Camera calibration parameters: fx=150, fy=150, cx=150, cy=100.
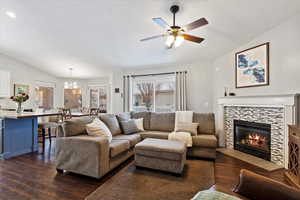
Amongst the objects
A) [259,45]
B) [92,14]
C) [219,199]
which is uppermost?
[92,14]

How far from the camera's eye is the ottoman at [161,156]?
2387 millimetres

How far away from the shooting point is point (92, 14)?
9.71ft

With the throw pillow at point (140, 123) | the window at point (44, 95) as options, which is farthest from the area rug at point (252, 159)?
the window at point (44, 95)

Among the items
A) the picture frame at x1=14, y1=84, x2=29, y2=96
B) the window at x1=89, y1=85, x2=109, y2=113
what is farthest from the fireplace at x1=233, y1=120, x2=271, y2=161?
the picture frame at x1=14, y1=84, x2=29, y2=96

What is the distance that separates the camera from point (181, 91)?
5.02m

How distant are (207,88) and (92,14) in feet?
12.3

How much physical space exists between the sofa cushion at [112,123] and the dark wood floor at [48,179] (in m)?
0.79

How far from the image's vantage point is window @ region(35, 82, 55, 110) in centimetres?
645

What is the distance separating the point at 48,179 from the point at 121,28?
3.14 m

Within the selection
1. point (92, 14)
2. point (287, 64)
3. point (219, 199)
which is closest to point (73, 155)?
point (219, 199)

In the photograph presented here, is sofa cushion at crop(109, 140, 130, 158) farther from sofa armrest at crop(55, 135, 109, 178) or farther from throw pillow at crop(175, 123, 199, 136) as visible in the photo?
throw pillow at crop(175, 123, 199, 136)

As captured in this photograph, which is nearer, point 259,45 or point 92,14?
point 92,14

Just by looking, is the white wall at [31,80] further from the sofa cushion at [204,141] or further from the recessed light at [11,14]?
the sofa cushion at [204,141]

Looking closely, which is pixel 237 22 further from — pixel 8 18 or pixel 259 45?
pixel 8 18
